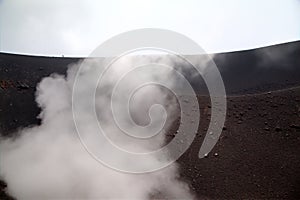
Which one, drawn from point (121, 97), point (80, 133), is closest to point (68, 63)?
point (121, 97)

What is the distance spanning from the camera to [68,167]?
11.3 metres

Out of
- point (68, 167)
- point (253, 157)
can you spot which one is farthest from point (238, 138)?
point (68, 167)

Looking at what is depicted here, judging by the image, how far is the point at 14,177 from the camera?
10297 mm

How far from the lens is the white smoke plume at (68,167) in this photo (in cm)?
976

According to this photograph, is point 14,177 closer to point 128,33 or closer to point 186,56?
point 128,33

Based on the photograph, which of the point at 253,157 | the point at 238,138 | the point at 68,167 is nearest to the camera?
the point at 68,167

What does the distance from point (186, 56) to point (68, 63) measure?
42.4ft

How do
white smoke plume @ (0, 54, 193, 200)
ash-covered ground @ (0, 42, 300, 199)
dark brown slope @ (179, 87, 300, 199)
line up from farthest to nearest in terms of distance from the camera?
ash-covered ground @ (0, 42, 300, 199) → dark brown slope @ (179, 87, 300, 199) → white smoke plume @ (0, 54, 193, 200)

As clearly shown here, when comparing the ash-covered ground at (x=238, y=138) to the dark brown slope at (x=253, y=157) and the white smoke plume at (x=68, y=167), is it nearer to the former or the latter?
the dark brown slope at (x=253, y=157)

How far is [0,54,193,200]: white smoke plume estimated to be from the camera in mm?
9758

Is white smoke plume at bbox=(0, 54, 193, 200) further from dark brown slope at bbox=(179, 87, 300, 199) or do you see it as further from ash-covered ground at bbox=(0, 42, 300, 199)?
dark brown slope at bbox=(179, 87, 300, 199)

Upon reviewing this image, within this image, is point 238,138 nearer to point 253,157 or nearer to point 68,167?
point 253,157

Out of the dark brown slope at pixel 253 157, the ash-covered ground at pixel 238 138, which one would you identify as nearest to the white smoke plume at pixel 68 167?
the ash-covered ground at pixel 238 138

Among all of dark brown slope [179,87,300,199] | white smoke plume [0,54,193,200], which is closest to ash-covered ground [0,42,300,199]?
dark brown slope [179,87,300,199]
